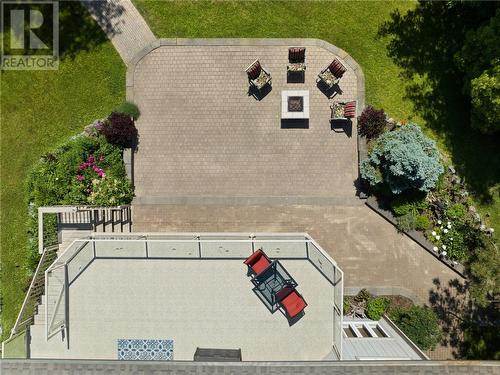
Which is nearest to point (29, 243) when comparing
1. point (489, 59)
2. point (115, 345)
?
point (115, 345)

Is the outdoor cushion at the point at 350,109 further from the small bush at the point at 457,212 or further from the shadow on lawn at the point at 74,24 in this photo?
the shadow on lawn at the point at 74,24

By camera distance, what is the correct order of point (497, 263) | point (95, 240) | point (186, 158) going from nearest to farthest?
point (95, 240), point (497, 263), point (186, 158)

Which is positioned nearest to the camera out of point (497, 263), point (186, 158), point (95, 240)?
point (95, 240)

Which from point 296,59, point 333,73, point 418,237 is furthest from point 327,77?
point 418,237

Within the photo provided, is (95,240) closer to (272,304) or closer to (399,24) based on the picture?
(272,304)

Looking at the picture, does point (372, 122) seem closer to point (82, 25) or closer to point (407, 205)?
point (407, 205)

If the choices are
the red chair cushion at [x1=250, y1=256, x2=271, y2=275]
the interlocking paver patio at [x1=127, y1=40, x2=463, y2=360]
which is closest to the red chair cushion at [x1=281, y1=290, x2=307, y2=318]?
the red chair cushion at [x1=250, y1=256, x2=271, y2=275]

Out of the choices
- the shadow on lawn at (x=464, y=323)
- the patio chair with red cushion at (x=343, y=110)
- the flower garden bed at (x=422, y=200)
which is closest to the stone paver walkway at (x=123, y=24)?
the patio chair with red cushion at (x=343, y=110)
